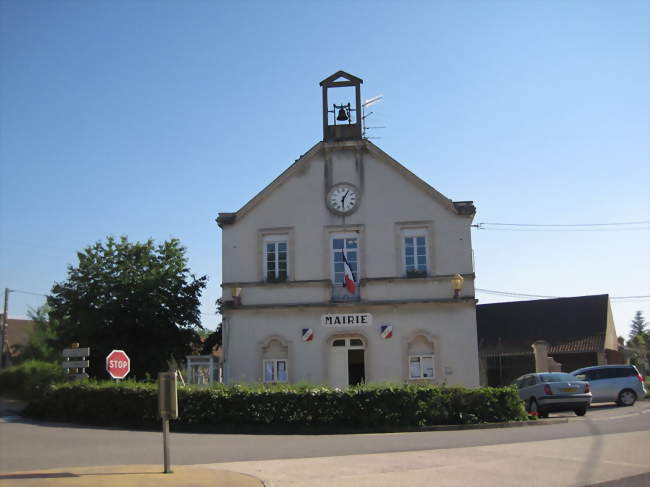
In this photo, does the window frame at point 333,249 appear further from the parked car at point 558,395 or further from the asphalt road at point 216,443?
the asphalt road at point 216,443

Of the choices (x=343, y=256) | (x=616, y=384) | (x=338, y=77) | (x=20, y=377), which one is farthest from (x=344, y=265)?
(x=20, y=377)

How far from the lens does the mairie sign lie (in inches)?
1028

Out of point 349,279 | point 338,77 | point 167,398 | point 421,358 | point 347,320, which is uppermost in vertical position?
point 338,77

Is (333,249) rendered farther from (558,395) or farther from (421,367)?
(558,395)

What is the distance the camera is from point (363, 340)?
26203 mm

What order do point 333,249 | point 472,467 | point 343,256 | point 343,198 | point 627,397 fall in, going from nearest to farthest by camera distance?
point 472,467 < point 343,256 < point 333,249 < point 343,198 < point 627,397

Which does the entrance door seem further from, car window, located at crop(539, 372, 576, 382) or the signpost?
the signpost

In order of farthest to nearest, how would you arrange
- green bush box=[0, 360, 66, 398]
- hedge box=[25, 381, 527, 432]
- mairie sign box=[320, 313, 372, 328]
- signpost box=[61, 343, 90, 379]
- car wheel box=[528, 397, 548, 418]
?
green bush box=[0, 360, 66, 398]
mairie sign box=[320, 313, 372, 328]
car wheel box=[528, 397, 548, 418]
signpost box=[61, 343, 90, 379]
hedge box=[25, 381, 527, 432]

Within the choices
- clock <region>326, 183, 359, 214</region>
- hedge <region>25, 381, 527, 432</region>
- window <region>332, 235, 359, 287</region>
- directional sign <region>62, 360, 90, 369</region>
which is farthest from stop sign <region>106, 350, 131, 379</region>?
clock <region>326, 183, 359, 214</region>

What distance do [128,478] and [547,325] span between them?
3876 centimetres

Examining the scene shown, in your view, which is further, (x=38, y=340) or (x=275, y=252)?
(x=38, y=340)

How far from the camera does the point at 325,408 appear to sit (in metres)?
18.4

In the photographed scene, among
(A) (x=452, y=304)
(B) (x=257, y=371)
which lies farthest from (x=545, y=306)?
(B) (x=257, y=371)

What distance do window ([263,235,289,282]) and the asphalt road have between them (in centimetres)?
957
